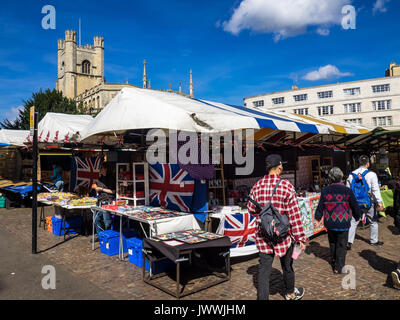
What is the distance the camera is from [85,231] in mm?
7973

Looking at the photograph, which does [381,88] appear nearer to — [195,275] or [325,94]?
[325,94]

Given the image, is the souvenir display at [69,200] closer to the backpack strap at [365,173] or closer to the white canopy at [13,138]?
the backpack strap at [365,173]

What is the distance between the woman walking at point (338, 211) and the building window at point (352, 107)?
59.4 metres

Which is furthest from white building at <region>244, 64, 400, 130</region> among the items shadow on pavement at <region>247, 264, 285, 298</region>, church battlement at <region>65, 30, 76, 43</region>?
shadow on pavement at <region>247, 264, 285, 298</region>

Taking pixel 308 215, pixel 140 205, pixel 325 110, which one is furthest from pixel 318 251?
pixel 325 110

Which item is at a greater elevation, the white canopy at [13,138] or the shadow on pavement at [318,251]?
the white canopy at [13,138]

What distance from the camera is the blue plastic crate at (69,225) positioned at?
26.2 feet

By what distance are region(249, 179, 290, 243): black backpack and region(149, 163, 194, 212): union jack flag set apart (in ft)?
7.66

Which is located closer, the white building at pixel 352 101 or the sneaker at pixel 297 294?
the sneaker at pixel 297 294

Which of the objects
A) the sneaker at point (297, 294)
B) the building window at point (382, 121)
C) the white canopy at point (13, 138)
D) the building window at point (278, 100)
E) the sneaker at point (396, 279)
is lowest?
the sneaker at point (297, 294)

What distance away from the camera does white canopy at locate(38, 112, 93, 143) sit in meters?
8.30

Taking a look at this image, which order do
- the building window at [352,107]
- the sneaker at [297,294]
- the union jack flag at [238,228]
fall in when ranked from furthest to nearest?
the building window at [352,107], the union jack flag at [238,228], the sneaker at [297,294]

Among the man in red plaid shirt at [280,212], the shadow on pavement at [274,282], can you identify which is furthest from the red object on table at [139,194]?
the man in red plaid shirt at [280,212]

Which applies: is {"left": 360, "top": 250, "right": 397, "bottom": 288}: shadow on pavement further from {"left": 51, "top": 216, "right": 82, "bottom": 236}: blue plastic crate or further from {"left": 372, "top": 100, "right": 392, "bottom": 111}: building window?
{"left": 372, "top": 100, "right": 392, "bottom": 111}: building window
